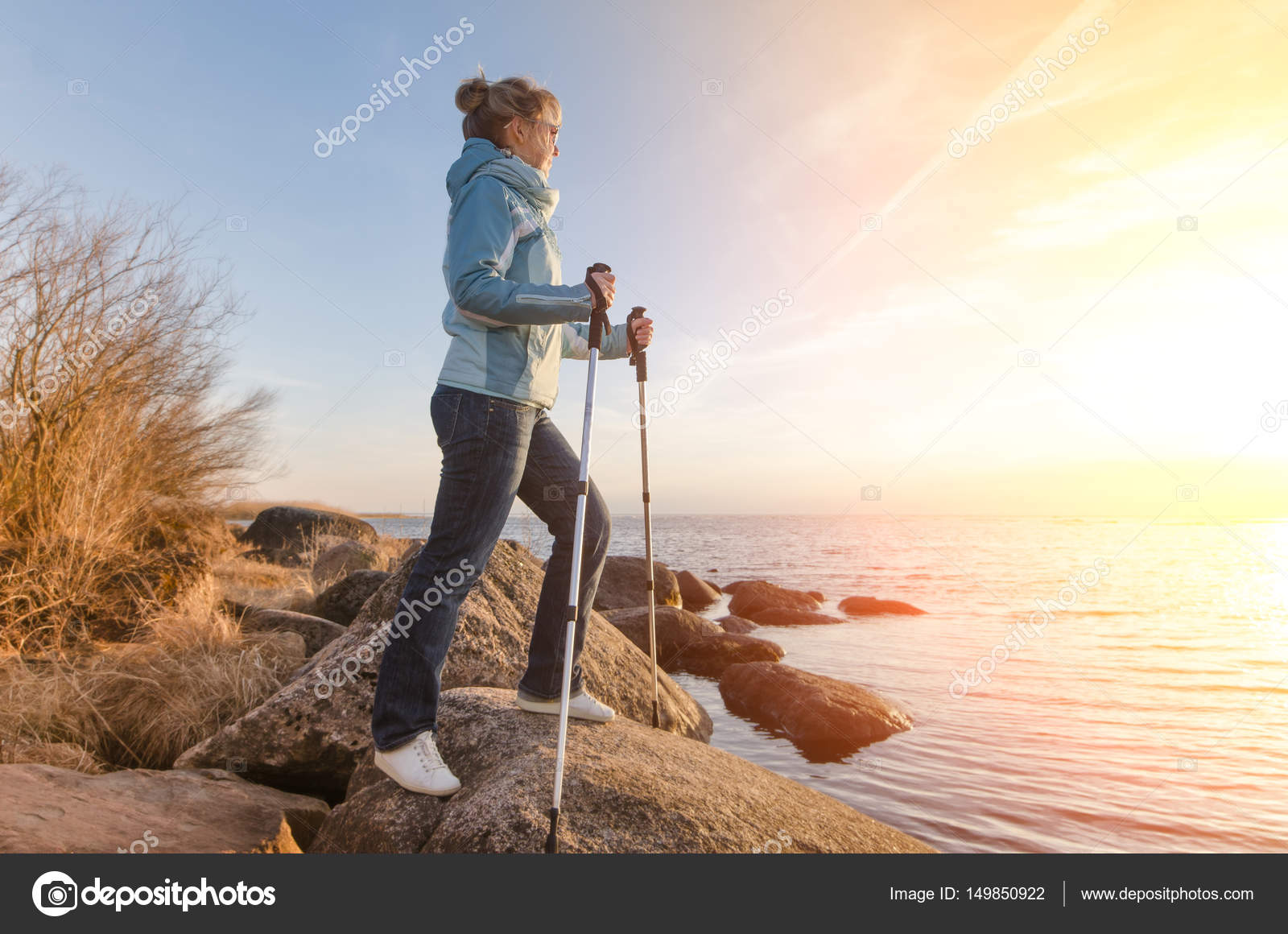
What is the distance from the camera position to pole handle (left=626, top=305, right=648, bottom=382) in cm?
359

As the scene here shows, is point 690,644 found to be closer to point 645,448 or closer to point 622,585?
point 622,585

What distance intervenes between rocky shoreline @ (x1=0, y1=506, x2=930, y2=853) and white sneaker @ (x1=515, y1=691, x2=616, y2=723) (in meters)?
0.05

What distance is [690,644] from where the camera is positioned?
32.1ft

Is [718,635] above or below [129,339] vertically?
below

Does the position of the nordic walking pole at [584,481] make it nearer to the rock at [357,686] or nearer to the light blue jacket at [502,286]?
the light blue jacket at [502,286]

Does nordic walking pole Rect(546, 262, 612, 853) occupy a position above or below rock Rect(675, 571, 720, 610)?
above

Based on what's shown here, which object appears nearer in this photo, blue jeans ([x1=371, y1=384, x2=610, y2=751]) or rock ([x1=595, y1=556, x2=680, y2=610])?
blue jeans ([x1=371, y1=384, x2=610, y2=751])

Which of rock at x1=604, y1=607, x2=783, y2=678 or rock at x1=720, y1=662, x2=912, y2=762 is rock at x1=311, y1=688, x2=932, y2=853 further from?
rock at x1=604, y1=607, x2=783, y2=678

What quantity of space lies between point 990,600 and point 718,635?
9.02m

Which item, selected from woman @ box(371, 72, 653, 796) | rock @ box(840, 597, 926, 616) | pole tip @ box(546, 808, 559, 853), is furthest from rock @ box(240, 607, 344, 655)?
rock @ box(840, 597, 926, 616)

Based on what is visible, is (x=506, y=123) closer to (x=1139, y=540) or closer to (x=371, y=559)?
(x=371, y=559)

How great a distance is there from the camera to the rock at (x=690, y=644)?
9.25 metres
